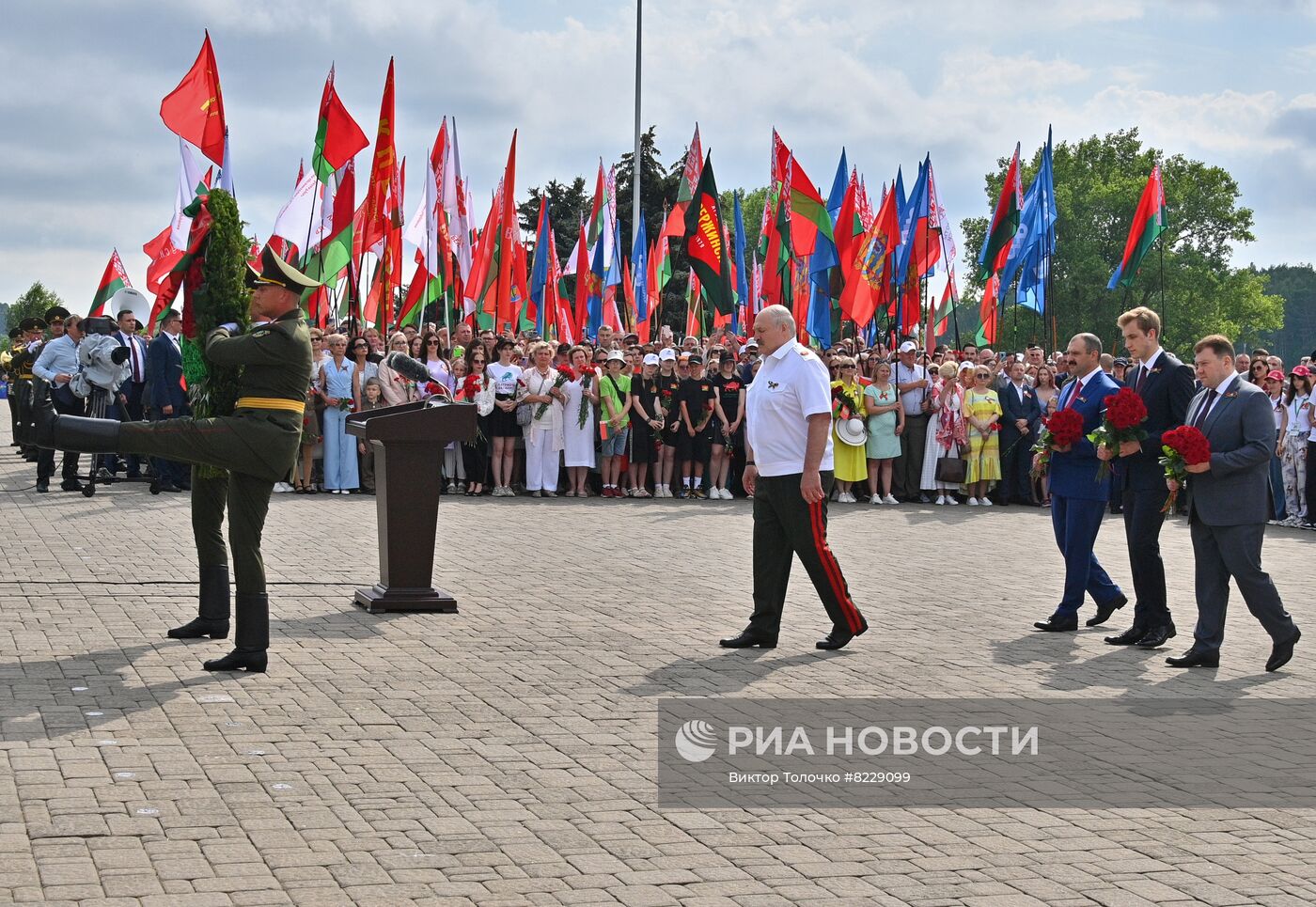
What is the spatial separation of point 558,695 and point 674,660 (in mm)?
1179

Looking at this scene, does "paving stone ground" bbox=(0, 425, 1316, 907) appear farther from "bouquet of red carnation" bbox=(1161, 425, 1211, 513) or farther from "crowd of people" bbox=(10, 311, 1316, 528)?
"crowd of people" bbox=(10, 311, 1316, 528)

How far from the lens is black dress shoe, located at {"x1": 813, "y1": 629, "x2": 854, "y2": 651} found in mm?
9258

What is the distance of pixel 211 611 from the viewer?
29.3 ft

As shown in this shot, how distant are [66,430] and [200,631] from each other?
158cm

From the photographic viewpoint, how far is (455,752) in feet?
21.2

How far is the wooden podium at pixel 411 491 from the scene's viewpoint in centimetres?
1024

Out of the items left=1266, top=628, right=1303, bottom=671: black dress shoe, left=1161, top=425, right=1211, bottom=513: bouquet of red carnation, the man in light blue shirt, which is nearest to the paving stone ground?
left=1266, top=628, right=1303, bottom=671: black dress shoe

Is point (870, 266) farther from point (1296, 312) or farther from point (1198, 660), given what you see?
point (1296, 312)

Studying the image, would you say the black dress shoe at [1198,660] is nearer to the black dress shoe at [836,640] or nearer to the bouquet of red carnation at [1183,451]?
the bouquet of red carnation at [1183,451]

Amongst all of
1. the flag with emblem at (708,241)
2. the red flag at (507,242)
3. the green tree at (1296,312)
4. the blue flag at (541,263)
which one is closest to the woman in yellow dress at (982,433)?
the flag with emblem at (708,241)

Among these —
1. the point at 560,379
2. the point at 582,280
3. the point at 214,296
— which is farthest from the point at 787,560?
the point at 582,280

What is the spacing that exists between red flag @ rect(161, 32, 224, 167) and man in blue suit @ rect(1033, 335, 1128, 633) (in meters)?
12.7

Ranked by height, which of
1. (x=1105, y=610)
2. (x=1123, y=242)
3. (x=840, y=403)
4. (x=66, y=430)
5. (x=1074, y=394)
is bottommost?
(x=1105, y=610)

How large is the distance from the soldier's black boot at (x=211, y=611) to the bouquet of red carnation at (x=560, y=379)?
1126 cm
